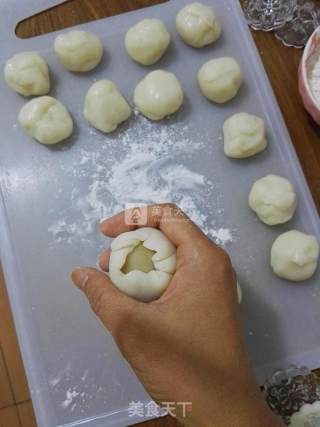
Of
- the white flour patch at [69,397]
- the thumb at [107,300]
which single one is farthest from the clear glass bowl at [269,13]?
the white flour patch at [69,397]

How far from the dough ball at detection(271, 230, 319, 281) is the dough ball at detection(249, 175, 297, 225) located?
5 cm

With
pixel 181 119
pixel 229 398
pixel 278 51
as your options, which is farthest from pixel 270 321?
pixel 278 51

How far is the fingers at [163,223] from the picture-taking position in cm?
87

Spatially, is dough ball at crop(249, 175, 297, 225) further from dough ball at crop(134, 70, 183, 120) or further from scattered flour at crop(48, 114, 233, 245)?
dough ball at crop(134, 70, 183, 120)

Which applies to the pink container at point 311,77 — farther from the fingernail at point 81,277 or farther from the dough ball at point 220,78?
the fingernail at point 81,277

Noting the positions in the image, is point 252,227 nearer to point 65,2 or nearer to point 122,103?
point 122,103

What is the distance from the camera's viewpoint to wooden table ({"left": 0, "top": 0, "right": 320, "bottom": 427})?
48.9 inches

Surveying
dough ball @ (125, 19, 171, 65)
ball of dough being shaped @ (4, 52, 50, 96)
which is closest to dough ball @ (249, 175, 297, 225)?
dough ball @ (125, 19, 171, 65)

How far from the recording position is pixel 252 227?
3.94 feet

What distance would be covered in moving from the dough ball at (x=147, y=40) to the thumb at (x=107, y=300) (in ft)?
1.99

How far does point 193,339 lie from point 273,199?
458mm

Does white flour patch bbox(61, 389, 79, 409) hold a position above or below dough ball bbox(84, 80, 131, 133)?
below

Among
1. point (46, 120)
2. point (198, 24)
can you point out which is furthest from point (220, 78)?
point (46, 120)

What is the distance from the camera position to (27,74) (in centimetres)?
119
